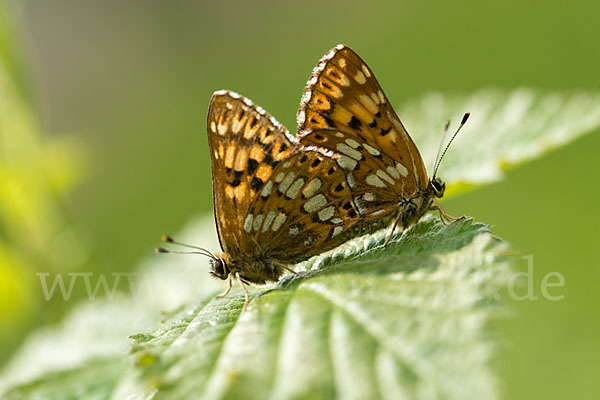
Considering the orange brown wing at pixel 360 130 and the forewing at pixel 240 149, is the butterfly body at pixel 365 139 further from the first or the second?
the forewing at pixel 240 149

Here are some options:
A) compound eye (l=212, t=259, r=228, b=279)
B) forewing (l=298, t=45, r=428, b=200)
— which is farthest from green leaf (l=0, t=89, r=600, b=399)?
forewing (l=298, t=45, r=428, b=200)

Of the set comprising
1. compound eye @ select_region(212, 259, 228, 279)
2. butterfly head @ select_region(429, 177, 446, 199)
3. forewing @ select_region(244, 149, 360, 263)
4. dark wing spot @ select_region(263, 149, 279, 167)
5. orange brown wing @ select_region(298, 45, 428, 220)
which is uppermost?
orange brown wing @ select_region(298, 45, 428, 220)

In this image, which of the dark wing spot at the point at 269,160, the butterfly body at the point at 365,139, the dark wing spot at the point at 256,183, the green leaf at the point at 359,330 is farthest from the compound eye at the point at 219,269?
the butterfly body at the point at 365,139

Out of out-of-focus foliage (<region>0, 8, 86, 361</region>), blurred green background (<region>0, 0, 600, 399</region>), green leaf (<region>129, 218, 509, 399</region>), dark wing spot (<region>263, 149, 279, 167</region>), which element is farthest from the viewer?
blurred green background (<region>0, 0, 600, 399</region>)

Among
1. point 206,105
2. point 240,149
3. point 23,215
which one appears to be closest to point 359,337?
point 240,149

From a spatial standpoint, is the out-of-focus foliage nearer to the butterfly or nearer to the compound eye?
the compound eye

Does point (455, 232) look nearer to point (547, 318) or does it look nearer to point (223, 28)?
point (547, 318)
